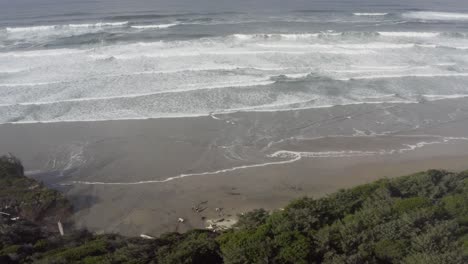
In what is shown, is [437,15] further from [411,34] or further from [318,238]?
[318,238]

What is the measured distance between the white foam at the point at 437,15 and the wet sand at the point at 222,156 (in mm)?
27774

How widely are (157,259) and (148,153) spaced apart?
947cm

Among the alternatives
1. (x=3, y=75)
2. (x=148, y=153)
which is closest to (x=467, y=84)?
(x=148, y=153)

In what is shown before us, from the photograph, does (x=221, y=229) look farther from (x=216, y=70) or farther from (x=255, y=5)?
(x=255, y=5)

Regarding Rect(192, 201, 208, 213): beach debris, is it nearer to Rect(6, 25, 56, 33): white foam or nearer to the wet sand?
the wet sand

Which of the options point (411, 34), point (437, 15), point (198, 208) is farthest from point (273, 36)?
point (198, 208)

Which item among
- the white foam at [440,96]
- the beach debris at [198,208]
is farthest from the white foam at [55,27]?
the beach debris at [198,208]

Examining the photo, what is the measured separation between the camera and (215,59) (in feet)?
98.3

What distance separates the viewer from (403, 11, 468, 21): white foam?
4578 cm

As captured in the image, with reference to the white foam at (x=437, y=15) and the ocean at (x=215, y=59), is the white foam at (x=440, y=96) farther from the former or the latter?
the white foam at (x=437, y=15)

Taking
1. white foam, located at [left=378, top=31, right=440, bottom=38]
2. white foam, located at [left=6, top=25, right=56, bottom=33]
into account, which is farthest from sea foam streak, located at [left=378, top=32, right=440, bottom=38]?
white foam, located at [left=6, top=25, right=56, bottom=33]

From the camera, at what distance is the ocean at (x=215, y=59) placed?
75.8 feet

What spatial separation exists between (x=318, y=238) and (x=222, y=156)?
8.84 meters

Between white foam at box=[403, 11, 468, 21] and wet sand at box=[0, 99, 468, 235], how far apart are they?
91.1 ft
